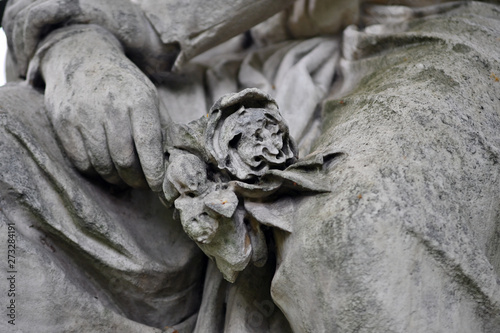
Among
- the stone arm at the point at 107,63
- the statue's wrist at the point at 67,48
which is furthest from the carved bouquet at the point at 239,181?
the statue's wrist at the point at 67,48

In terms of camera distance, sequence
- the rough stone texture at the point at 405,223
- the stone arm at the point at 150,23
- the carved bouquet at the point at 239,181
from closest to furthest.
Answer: the rough stone texture at the point at 405,223, the carved bouquet at the point at 239,181, the stone arm at the point at 150,23

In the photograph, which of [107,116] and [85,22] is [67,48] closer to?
[85,22]

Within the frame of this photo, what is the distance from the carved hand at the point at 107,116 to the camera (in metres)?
1.13

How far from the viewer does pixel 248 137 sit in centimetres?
103

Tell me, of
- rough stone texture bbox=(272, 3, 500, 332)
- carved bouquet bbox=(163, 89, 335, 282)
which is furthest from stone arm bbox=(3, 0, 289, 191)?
rough stone texture bbox=(272, 3, 500, 332)

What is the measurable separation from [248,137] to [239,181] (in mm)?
80

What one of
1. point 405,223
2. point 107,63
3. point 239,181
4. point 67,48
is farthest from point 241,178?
point 67,48

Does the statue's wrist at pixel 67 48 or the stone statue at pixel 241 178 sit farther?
the statue's wrist at pixel 67 48

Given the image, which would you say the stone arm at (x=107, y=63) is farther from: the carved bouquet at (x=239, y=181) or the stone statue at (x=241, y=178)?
the carved bouquet at (x=239, y=181)

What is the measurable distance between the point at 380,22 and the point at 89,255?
3.29 feet

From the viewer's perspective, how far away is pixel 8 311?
1.09m

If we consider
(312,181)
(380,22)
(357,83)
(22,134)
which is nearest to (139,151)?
(22,134)

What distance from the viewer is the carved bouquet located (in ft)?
3.26

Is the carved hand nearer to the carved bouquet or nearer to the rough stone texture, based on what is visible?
the carved bouquet
